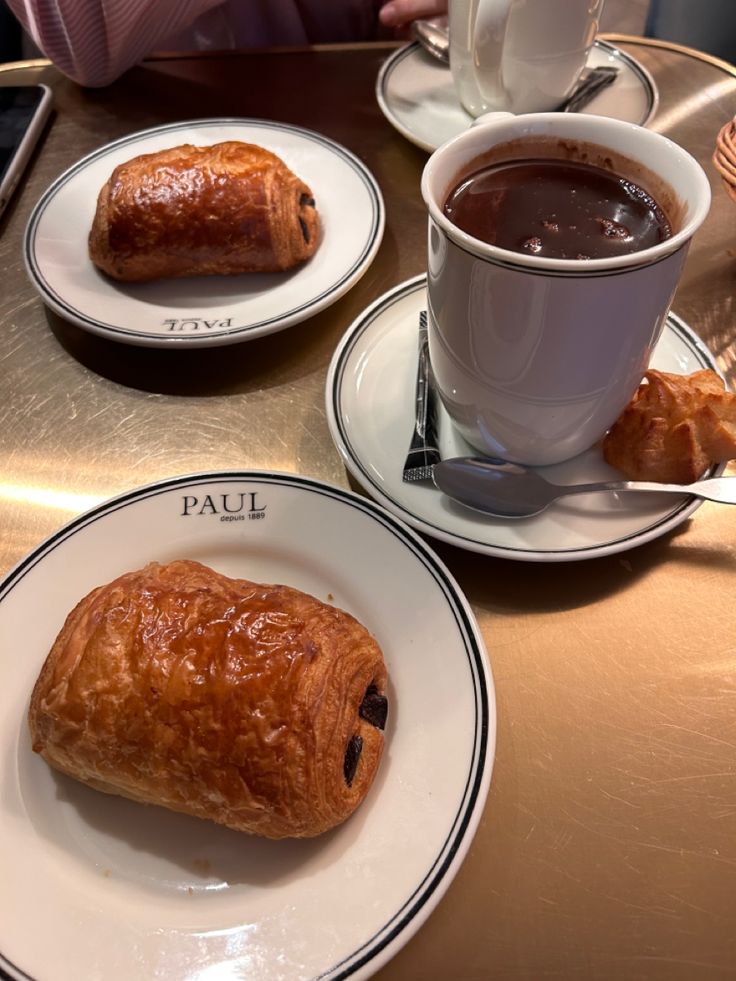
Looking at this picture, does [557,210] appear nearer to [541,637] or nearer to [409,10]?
[541,637]

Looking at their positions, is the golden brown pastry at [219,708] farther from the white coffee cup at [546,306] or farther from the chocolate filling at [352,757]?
the white coffee cup at [546,306]

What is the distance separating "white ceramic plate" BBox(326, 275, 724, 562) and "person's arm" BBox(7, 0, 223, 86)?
92 cm

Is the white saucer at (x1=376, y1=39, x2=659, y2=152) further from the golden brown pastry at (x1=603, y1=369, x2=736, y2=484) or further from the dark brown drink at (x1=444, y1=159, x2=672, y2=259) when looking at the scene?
the golden brown pastry at (x1=603, y1=369, x2=736, y2=484)

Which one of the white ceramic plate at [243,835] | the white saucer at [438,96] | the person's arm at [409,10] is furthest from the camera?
the person's arm at [409,10]

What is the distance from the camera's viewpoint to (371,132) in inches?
57.6

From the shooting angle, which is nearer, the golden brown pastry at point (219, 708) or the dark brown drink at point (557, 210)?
the golden brown pastry at point (219, 708)

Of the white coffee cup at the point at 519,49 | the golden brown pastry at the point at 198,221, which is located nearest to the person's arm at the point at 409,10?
the white coffee cup at the point at 519,49

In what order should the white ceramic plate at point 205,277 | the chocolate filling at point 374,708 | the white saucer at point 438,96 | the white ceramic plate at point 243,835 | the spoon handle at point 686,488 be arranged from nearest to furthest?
the white ceramic plate at point 243,835, the chocolate filling at point 374,708, the spoon handle at point 686,488, the white ceramic plate at point 205,277, the white saucer at point 438,96

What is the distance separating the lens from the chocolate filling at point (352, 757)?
62cm

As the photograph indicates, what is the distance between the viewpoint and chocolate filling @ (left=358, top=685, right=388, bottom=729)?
2.15 ft

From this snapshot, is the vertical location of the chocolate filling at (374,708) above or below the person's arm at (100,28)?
below

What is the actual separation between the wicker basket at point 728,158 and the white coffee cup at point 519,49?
0.90 ft

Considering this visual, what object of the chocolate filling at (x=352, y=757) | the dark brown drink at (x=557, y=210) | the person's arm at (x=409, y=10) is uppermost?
the dark brown drink at (x=557, y=210)

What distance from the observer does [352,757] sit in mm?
632
